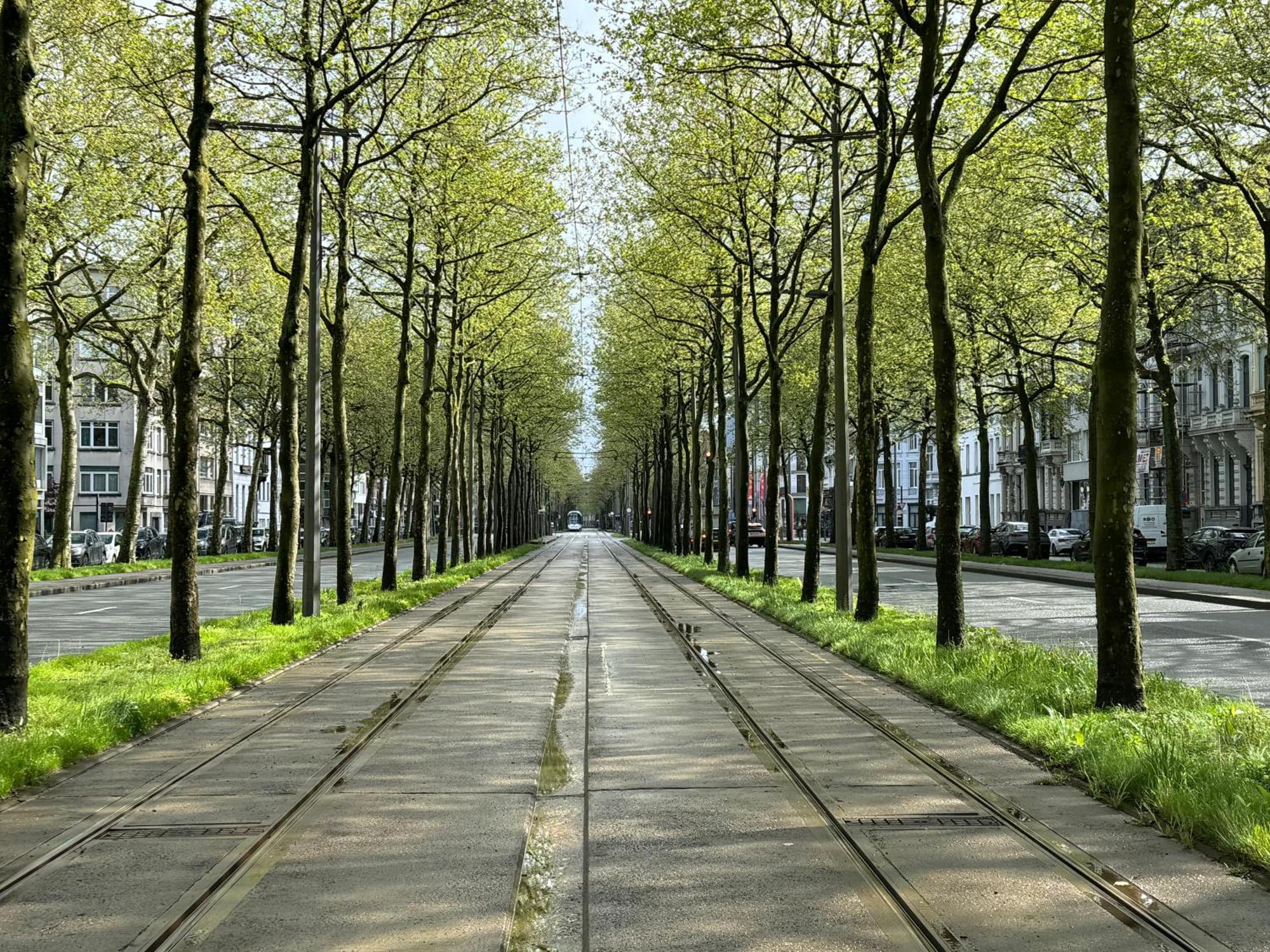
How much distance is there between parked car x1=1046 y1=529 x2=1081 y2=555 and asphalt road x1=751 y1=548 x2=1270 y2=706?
19.8 meters

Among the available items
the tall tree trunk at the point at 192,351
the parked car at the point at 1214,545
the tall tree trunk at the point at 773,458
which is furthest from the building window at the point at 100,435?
the tall tree trunk at the point at 192,351

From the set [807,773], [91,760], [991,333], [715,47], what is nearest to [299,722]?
[91,760]

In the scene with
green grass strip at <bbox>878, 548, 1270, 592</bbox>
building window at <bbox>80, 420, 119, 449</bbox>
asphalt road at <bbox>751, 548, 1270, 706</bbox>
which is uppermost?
building window at <bbox>80, 420, 119, 449</bbox>

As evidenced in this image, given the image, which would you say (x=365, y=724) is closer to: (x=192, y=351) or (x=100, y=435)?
(x=192, y=351)

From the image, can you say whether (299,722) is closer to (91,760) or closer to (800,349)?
(91,760)

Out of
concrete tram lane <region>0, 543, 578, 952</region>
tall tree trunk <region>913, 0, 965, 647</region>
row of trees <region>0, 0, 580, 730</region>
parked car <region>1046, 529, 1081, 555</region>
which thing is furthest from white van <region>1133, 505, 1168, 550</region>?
concrete tram lane <region>0, 543, 578, 952</region>

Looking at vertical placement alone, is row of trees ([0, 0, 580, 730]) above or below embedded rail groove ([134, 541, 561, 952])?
above

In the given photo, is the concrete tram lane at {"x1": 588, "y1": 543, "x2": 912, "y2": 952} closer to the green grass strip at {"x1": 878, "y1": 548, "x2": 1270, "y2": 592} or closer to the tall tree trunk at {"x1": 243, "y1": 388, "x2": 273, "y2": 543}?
the green grass strip at {"x1": 878, "y1": 548, "x2": 1270, "y2": 592}

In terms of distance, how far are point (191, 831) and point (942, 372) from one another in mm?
9989

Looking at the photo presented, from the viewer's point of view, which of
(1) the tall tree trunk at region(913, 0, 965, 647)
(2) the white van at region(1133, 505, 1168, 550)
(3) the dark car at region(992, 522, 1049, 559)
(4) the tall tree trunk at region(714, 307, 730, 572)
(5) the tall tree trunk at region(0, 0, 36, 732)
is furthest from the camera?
(3) the dark car at region(992, 522, 1049, 559)

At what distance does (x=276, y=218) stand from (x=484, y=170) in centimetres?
645

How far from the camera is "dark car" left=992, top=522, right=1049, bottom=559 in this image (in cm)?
4988

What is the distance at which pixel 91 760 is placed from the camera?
8211 mm

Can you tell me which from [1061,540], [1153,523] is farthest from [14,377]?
[1061,540]
